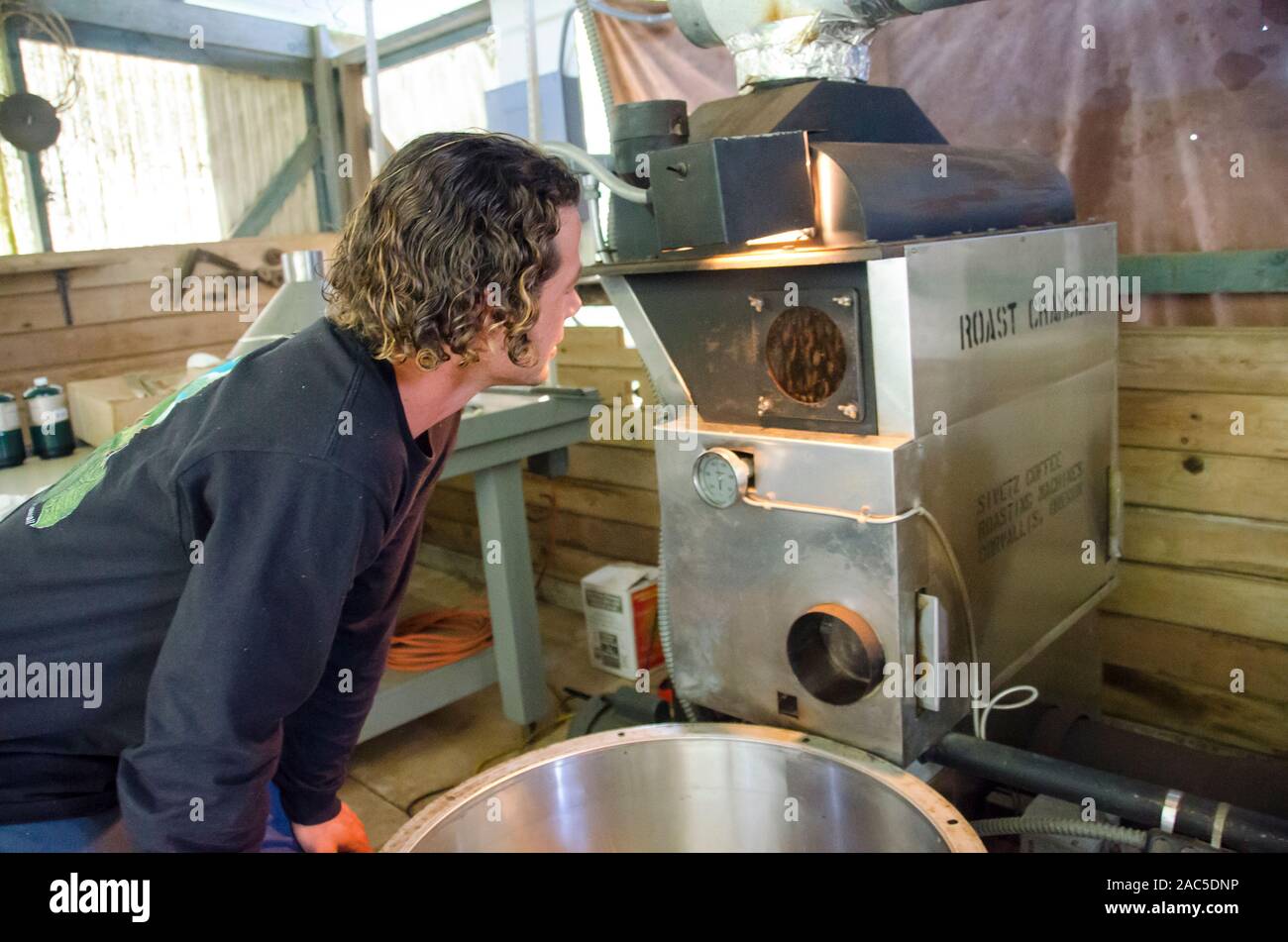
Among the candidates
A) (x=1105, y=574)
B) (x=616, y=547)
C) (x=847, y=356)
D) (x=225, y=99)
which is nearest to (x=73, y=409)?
(x=616, y=547)

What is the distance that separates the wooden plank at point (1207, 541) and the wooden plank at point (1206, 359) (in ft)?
0.78

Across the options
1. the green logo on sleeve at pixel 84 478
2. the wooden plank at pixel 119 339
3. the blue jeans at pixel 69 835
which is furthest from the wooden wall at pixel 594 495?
the blue jeans at pixel 69 835

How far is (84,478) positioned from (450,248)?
18.6 inches

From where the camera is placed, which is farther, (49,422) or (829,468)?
(49,422)

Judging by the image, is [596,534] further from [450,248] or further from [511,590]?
[450,248]

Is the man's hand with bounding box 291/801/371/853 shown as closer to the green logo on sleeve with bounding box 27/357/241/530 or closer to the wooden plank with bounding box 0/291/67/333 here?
the green logo on sleeve with bounding box 27/357/241/530

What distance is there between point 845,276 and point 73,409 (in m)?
2.21

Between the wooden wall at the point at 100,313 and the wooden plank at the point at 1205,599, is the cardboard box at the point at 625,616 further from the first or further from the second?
the wooden wall at the point at 100,313

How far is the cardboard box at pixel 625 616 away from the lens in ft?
8.63

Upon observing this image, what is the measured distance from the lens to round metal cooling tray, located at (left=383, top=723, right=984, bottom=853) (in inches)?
44.1

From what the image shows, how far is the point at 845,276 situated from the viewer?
1.16 metres

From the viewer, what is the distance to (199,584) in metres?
0.85

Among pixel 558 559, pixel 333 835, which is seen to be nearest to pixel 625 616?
pixel 558 559
